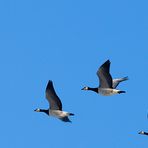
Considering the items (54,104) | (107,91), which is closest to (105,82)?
(107,91)

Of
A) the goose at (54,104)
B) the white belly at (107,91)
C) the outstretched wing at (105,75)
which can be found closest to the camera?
the outstretched wing at (105,75)

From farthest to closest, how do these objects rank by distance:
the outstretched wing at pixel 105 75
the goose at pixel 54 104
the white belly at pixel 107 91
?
the white belly at pixel 107 91 → the goose at pixel 54 104 → the outstretched wing at pixel 105 75

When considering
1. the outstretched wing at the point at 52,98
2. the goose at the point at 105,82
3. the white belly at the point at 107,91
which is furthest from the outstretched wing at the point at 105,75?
the outstretched wing at the point at 52,98

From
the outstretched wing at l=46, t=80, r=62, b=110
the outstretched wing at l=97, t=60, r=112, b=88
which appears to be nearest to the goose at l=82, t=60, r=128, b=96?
the outstretched wing at l=97, t=60, r=112, b=88

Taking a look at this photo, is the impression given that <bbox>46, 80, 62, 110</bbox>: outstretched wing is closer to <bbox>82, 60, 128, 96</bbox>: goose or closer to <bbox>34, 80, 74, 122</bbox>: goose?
<bbox>34, 80, 74, 122</bbox>: goose

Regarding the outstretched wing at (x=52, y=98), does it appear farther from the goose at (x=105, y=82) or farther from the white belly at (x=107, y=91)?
the white belly at (x=107, y=91)

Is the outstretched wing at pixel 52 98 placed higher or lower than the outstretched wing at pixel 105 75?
lower

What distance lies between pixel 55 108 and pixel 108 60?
13.0 feet

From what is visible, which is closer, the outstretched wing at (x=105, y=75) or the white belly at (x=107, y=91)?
the outstretched wing at (x=105, y=75)

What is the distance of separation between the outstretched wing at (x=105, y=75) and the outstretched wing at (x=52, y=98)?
252 cm

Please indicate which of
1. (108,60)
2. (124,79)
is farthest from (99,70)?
(124,79)

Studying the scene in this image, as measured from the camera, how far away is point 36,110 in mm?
68875

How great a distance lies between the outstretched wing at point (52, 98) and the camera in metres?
63.8

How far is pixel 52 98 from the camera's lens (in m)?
64.3
